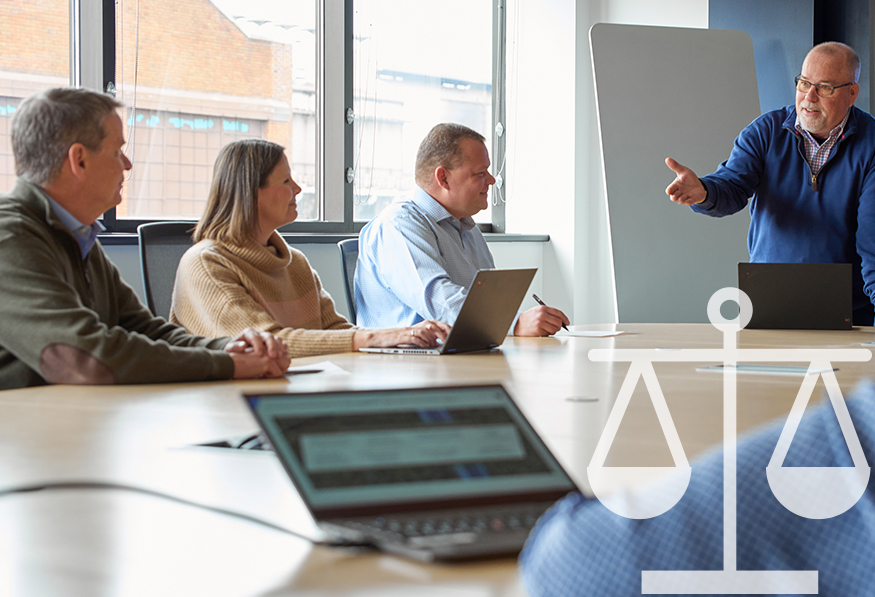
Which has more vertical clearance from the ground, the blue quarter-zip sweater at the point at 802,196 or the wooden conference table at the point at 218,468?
the blue quarter-zip sweater at the point at 802,196

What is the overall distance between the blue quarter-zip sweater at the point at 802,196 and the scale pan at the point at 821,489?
278 centimetres

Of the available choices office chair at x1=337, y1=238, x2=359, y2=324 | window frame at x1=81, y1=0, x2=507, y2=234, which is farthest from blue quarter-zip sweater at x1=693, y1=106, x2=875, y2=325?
window frame at x1=81, y1=0, x2=507, y2=234

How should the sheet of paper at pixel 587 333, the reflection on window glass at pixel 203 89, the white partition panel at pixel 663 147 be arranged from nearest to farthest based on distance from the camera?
1. the sheet of paper at pixel 587 333
2. the reflection on window glass at pixel 203 89
3. the white partition panel at pixel 663 147

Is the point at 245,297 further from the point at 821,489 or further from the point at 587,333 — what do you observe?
the point at 821,489

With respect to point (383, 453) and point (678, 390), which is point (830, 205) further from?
point (383, 453)

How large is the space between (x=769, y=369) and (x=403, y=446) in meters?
1.28

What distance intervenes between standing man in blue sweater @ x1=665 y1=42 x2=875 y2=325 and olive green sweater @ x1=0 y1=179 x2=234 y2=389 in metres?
2.03

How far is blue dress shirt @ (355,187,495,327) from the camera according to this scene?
2.62 m

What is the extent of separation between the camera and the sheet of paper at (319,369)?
1753mm

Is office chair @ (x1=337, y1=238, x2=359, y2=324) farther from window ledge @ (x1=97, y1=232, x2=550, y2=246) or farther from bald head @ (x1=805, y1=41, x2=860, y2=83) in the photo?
bald head @ (x1=805, y1=41, x2=860, y2=83)

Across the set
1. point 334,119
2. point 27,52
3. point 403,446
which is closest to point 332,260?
point 334,119

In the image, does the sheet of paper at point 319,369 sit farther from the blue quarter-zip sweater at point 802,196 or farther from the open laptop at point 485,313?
the blue quarter-zip sweater at point 802,196

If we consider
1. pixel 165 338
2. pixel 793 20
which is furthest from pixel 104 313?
pixel 793 20

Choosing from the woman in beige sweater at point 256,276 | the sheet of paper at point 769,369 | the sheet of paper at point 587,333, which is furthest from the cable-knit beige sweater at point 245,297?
the sheet of paper at point 769,369
